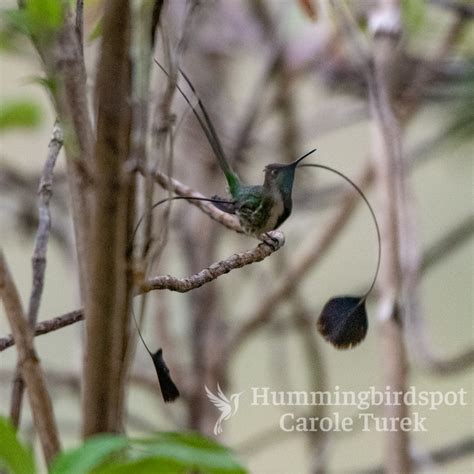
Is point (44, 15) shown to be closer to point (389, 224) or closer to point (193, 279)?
point (193, 279)

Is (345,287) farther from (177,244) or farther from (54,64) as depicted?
(54,64)

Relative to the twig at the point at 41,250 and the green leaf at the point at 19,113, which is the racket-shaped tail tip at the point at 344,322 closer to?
the twig at the point at 41,250

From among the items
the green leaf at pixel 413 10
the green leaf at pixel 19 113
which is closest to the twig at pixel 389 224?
the green leaf at pixel 413 10

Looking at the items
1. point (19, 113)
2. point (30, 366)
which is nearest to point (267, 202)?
point (30, 366)

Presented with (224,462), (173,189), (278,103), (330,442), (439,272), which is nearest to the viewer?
(224,462)

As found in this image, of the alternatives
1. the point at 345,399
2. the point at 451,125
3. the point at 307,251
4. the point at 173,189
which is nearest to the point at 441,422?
the point at 345,399

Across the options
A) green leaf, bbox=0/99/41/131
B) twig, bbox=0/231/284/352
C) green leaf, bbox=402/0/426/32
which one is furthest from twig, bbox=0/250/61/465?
green leaf, bbox=402/0/426/32
